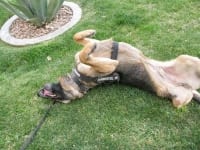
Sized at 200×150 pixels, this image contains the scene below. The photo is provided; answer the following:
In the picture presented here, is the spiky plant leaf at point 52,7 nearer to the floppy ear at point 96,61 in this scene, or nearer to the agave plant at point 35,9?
the agave plant at point 35,9

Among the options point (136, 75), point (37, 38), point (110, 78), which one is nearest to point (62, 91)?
point (110, 78)

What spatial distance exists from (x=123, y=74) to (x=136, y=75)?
0.14 m

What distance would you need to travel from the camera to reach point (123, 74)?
16.1 feet

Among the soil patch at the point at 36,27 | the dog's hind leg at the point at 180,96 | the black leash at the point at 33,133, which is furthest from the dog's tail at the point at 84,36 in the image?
the soil patch at the point at 36,27

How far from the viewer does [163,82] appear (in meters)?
4.95

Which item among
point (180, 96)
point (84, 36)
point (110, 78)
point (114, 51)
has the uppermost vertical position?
point (84, 36)

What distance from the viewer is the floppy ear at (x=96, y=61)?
4551 millimetres

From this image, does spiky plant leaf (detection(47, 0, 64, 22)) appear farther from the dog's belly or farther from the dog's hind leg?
the dog's hind leg

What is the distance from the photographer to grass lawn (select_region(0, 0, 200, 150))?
15.5 ft

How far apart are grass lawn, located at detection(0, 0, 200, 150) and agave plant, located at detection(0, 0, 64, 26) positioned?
1.46ft

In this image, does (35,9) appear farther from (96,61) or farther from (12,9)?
(96,61)

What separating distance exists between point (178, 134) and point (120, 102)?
81cm

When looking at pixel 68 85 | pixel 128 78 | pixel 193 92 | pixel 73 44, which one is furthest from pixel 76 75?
pixel 73 44

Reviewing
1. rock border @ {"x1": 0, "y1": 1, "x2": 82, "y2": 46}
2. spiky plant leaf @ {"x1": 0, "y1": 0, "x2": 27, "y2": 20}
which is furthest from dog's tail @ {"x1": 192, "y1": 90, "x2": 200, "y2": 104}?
spiky plant leaf @ {"x1": 0, "y1": 0, "x2": 27, "y2": 20}
